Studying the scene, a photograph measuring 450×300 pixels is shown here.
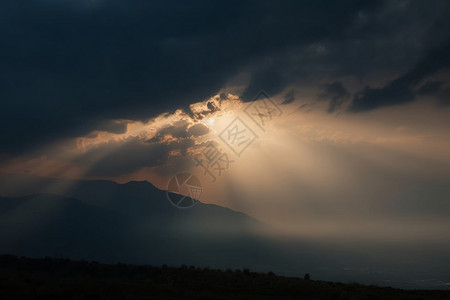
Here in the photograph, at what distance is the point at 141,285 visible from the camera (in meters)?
22.4

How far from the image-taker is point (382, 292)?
2633cm

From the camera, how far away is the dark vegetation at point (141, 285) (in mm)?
17453

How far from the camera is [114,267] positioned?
31.2 m

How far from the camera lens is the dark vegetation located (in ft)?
57.3

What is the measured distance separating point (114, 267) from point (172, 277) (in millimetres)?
7111

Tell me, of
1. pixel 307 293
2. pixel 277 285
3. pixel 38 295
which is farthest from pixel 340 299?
pixel 38 295

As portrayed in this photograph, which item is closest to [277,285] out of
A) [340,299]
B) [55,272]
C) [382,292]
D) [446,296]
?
[340,299]

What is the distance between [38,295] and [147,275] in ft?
42.7

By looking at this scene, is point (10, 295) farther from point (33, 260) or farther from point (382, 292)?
point (382, 292)

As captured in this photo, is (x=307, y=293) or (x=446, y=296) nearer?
(x=307, y=293)

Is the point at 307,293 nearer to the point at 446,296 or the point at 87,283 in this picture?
the point at 446,296

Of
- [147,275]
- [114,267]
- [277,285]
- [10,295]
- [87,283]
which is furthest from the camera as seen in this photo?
[114,267]

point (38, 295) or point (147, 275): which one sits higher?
point (147, 275)

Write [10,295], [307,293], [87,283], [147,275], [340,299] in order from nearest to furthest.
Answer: [10,295]
[87,283]
[340,299]
[307,293]
[147,275]
